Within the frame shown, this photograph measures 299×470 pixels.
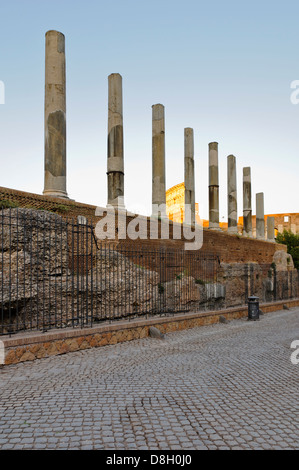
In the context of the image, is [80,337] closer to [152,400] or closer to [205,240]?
[152,400]

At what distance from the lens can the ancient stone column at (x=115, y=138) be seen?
38.9 feet

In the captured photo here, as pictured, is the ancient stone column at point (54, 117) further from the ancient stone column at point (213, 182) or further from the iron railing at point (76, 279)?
the ancient stone column at point (213, 182)

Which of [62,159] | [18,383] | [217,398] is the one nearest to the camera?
[217,398]

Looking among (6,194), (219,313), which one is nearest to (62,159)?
(6,194)

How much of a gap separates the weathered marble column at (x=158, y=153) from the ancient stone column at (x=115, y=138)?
253 centimetres

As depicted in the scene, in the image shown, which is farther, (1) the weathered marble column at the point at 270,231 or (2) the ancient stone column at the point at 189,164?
(1) the weathered marble column at the point at 270,231

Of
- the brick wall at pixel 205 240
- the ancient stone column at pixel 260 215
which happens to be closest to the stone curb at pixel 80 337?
the brick wall at pixel 205 240

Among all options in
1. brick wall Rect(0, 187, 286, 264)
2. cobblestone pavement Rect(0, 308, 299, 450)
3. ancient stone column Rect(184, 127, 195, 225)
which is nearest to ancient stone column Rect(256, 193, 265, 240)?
brick wall Rect(0, 187, 286, 264)

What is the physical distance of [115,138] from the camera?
471 inches

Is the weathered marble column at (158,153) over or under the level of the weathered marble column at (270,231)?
over

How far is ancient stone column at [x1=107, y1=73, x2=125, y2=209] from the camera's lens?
1186 cm

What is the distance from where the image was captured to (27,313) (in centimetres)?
693

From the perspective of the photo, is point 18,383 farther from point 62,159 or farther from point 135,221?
point 135,221
